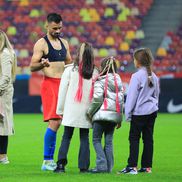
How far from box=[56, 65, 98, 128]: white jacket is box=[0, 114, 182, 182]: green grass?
710mm

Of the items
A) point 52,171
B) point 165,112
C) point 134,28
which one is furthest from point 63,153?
point 134,28

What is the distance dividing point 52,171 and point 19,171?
447 mm

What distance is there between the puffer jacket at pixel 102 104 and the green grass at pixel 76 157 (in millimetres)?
738

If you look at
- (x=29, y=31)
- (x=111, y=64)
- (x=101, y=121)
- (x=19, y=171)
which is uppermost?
(x=29, y=31)

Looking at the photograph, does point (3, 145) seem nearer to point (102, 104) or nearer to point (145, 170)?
point (102, 104)

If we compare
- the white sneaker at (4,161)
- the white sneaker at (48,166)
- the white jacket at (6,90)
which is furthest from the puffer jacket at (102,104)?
the white sneaker at (4,161)

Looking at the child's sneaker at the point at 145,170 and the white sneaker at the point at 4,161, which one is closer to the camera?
the child's sneaker at the point at 145,170

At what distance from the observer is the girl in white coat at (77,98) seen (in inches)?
387

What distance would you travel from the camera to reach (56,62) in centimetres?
1060

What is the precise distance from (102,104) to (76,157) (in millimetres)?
2606

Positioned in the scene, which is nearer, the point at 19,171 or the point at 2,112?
the point at 19,171

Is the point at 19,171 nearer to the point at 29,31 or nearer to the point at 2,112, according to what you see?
the point at 2,112

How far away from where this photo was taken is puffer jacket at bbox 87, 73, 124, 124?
9.71 meters

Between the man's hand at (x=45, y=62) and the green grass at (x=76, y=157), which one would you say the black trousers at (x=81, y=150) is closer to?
the green grass at (x=76, y=157)
